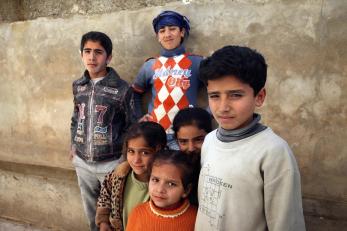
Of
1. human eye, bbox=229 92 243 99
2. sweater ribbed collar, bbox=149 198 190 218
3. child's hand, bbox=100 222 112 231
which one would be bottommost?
child's hand, bbox=100 222 112 231

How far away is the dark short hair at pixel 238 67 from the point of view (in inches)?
55.4

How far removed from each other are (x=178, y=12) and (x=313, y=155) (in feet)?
4.44

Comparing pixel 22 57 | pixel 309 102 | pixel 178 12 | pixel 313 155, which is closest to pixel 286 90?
pixel 309 102

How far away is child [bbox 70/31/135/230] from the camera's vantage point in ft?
8.46

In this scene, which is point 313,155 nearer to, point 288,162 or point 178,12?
point 288,162

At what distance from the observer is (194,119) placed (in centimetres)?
211

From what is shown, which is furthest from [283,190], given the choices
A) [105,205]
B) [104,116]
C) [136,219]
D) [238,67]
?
[104,116]

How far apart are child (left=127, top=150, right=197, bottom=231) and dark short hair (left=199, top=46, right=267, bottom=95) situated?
0.51 metres

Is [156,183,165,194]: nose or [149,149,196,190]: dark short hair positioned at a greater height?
[149,149,196,190]: dark short hair

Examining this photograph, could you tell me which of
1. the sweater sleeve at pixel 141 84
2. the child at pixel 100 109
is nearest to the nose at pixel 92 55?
the child at pixel 100 109

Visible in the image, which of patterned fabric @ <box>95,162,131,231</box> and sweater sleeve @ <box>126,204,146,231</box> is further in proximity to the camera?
patterned fabric @ <box>95,162,131,231</box>

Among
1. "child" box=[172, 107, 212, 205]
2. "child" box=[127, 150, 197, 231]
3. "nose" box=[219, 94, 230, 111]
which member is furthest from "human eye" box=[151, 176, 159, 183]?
"nose" box=[219, 94, 230, 111]

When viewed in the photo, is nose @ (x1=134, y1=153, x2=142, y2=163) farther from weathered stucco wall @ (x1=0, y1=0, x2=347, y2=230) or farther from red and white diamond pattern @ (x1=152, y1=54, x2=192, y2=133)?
weathered stucco wall @ (x1=0, y1=0, x2=347, y2=230)

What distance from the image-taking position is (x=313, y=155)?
2.23 m
